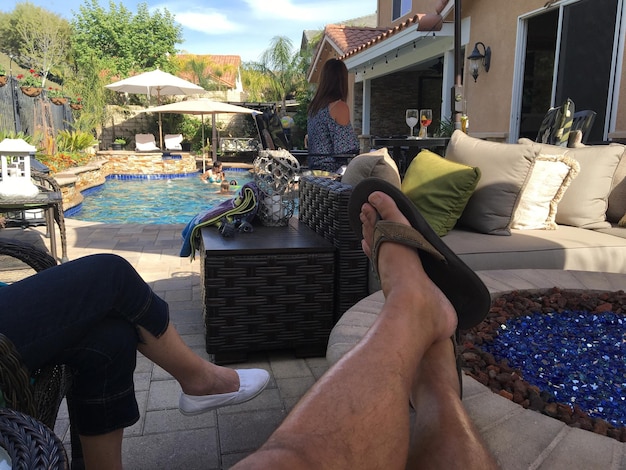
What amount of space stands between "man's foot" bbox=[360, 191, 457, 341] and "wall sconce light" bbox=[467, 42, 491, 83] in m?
6.59

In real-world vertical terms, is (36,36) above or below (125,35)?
above

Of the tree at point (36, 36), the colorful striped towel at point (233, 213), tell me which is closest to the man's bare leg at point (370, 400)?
the colorful striped towel at point (233, 213)

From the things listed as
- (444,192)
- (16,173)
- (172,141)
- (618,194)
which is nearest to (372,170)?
(444,192)

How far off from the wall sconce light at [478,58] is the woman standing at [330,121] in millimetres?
3750

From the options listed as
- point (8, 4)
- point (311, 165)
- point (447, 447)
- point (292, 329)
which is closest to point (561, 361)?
point (447, 447)

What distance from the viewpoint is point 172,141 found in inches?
622

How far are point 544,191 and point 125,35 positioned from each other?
28402 mm

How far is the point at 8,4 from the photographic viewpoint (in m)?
37.5

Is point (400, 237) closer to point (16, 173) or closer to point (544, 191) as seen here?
point (544, 191)

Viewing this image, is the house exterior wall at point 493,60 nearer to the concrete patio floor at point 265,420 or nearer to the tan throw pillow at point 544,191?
the tan throw pillow at point 544,191

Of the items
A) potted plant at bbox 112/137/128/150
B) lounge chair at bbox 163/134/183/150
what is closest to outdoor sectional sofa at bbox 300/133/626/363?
lounge chair at bbox 163/134/183/150

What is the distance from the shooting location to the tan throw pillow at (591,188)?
2953mm

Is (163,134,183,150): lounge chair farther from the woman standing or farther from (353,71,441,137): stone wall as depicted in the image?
the woman standing

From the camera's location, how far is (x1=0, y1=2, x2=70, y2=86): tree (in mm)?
30594
